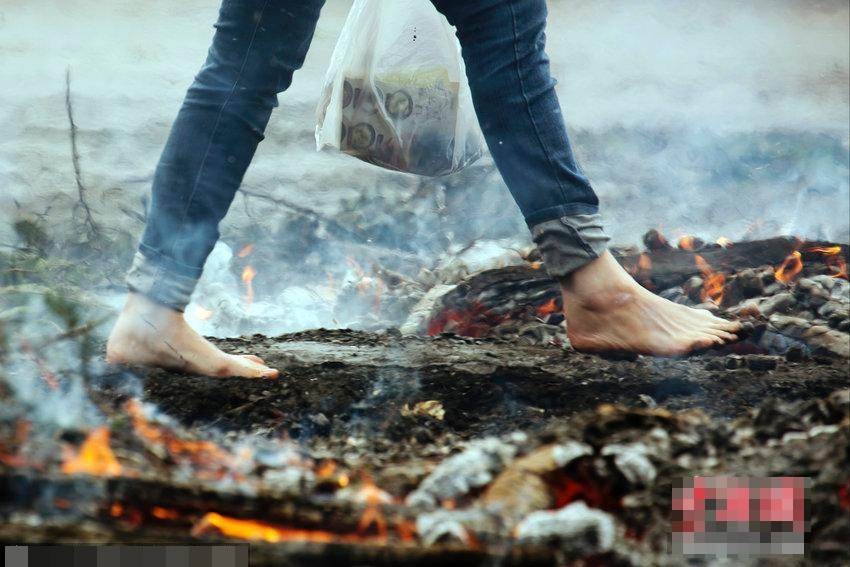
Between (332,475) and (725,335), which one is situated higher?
(725,335)

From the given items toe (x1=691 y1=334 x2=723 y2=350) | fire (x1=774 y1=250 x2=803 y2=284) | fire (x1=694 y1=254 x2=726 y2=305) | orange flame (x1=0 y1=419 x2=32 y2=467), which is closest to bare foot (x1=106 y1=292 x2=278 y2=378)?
orange flame (x1=0 y1=419 x2=32 y2=467)

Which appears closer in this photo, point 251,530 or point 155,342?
point 251,530

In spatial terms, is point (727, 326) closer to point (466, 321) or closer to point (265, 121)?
point (466, 321)

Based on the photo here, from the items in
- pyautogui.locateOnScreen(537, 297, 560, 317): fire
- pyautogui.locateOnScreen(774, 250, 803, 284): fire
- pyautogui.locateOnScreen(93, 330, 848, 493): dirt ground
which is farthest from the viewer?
pyautogui.locateOnScreen(774, 250, 803, 284): fire

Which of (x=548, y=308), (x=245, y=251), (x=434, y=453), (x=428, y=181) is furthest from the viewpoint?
(x=428, y=181)

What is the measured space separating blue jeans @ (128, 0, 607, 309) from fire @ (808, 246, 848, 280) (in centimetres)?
149

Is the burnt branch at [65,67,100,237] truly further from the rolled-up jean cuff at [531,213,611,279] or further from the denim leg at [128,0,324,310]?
the rolled-up jean cuff at [531,213,611,279]

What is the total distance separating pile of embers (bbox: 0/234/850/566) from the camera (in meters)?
1.44

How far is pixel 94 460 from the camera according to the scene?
5.06ft

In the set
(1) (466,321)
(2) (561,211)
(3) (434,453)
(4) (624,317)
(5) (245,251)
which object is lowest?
(3) (434,453)

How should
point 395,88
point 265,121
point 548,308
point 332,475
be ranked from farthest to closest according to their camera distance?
point 548,308 < point 395,88 < point 265,121 < point 332,475

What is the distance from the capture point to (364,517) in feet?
4.80

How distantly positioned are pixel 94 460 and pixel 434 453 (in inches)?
28.8

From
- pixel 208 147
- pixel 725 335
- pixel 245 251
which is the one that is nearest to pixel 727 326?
pixel 725 335
